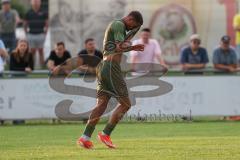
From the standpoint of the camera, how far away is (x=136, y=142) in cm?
1538

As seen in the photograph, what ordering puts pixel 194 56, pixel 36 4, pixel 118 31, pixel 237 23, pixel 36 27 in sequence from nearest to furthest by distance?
1. pixel 118 31
2. pixel 194 56
3. pixel 237 23
4. pixel 36 4
5. pixel 36 27

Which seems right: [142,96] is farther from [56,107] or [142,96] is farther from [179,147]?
[179,147]

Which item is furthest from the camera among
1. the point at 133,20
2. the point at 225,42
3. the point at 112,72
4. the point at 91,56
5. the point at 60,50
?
the point at 225,42

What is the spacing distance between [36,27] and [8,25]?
1162 mm

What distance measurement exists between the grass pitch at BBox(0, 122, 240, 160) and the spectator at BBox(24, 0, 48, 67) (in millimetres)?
7098

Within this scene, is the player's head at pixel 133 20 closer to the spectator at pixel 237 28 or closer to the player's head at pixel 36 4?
the spectator at pixel 237 28

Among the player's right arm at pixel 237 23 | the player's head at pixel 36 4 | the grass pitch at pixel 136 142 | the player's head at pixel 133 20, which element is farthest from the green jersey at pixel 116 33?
the player's head at pixel 36 4

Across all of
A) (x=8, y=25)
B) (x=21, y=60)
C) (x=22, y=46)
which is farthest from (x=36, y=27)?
(x=22, y=46)

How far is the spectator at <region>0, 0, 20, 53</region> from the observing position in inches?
1055

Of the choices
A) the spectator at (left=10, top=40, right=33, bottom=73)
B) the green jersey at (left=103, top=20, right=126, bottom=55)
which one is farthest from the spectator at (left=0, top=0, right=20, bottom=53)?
the green jersey at (left=103, top=20, right=126, bottom=55)

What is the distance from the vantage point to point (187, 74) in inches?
877

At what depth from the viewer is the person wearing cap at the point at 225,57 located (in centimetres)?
2298

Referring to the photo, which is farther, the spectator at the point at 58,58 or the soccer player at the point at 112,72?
the spectator at the point at 58,58

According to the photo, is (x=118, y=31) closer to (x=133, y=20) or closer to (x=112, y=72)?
(x=133, y=20)
